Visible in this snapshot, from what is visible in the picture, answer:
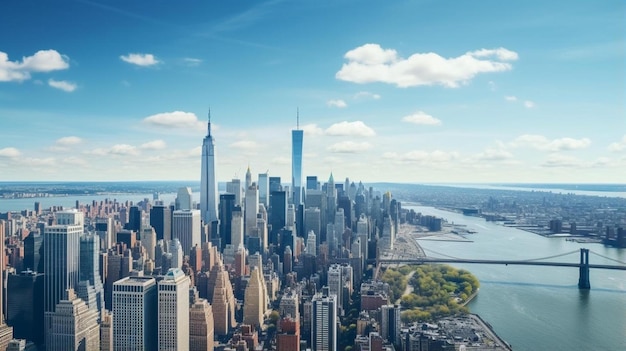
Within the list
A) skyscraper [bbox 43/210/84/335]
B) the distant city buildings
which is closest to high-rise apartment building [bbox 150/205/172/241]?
the distant city buildings

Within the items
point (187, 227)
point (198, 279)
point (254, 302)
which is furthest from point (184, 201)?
point (254, 302)

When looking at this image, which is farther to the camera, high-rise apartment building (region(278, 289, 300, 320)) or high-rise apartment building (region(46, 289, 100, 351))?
high-rise apartment building (region(278, 289, 300, 320))

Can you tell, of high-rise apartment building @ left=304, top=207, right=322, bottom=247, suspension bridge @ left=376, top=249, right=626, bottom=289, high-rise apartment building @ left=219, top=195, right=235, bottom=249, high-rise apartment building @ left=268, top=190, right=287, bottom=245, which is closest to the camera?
suspension bridge @ left=376, top=249, right=626, bottom=289

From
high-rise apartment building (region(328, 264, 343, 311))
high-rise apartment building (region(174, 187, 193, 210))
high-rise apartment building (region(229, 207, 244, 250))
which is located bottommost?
high-rise apartment building (region(328, 264, 343, 311))

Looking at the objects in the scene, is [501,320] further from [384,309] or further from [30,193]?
[30,193]

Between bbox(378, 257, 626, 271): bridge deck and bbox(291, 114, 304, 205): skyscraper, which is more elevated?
bbox(291, 114, 304, 205): skyscraper

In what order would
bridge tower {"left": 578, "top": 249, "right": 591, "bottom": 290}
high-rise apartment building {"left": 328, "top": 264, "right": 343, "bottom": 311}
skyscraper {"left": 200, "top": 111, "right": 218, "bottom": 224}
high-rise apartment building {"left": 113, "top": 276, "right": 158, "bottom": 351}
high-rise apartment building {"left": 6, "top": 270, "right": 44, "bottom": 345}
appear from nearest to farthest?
high-rise apartment building {"left": 113, "top": 276, "right": 158, "bottom": 351} < high-rise apartment building {"left": 6, "top": 270, "right": 44, "bottom": 345} < high-rise apartment building {"left": 328, "top": 264, "right": 343, "bottom": 311} < bridge tower {"left": 578, "top": 249, "right": 591, "bottom": 290} < skyscraper {"left": 200, "top": 111, "right": 218, "bottom": 224}

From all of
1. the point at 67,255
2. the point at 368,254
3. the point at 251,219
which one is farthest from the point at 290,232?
the point at 67,255

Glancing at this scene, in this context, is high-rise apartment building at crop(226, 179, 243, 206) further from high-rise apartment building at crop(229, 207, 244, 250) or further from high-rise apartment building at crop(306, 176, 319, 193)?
high-rise apartment building at crop(306, 176, 319, 193)
